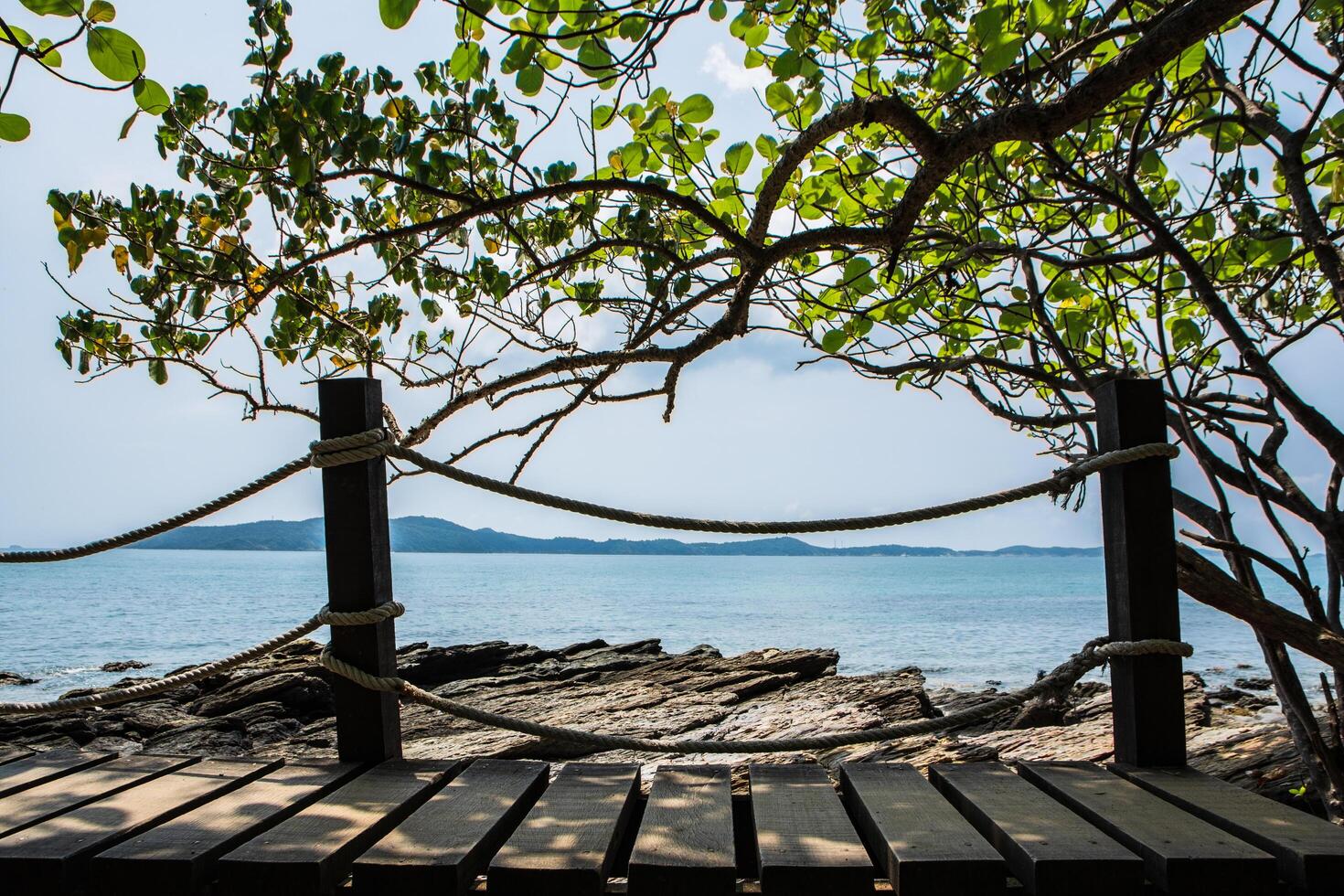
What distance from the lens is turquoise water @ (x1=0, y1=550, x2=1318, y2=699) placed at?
2830 centimetres

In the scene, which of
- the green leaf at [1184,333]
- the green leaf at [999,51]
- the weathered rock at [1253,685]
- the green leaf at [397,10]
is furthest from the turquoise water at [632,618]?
the green leaf at [397,10]

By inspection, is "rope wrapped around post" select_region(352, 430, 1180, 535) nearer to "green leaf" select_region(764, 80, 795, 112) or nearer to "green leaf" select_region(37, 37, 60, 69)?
"green leaf" select_region(37, 37, 60, 69)

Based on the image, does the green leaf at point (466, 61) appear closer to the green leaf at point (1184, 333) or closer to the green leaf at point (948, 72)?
the green leaf at point (948, 72)

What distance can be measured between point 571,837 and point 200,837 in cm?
72

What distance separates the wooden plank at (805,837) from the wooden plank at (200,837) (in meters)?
1.01

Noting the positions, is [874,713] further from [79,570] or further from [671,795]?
[79,570]

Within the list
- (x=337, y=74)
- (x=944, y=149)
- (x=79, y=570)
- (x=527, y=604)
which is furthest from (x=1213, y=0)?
(x=79, y=570)

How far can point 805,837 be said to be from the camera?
67.2 inches

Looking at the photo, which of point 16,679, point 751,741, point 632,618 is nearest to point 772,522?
point 751,741

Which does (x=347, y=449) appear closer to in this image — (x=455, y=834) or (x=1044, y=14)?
(x=455, y=834)

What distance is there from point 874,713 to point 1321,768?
382cm

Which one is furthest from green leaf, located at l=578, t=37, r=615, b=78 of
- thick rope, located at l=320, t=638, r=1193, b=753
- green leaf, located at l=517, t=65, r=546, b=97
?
thick rope, located at l=320, t=638, r=1193, b=753

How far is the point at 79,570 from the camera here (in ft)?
323

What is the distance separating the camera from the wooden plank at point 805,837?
60.5 inches
